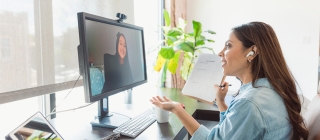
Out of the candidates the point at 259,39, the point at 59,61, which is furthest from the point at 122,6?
the point at 259,39

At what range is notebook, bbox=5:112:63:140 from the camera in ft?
2.34

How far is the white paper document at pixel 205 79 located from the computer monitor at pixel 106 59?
11.7 inches

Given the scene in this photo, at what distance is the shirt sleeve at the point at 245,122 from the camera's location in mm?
759

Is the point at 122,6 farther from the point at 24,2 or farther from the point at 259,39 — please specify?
the point at 259,39

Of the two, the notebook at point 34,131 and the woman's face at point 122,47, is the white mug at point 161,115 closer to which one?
the woman's face at point 122,47

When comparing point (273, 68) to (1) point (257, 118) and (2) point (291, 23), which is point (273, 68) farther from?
(2) point (291, 23)

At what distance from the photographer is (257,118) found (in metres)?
0.76

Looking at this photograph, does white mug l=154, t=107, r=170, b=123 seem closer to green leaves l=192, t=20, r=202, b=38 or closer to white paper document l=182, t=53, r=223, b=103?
white paper document l=182, t=53, r=223, b=103

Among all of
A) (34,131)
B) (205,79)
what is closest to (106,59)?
(34,131)

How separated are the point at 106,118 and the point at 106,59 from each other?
0.95ft

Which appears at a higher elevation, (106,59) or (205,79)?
(106,59)

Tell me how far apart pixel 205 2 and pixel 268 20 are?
794mm

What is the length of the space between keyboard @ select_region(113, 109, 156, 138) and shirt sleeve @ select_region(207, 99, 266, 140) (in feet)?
1.20

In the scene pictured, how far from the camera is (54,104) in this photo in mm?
1362
